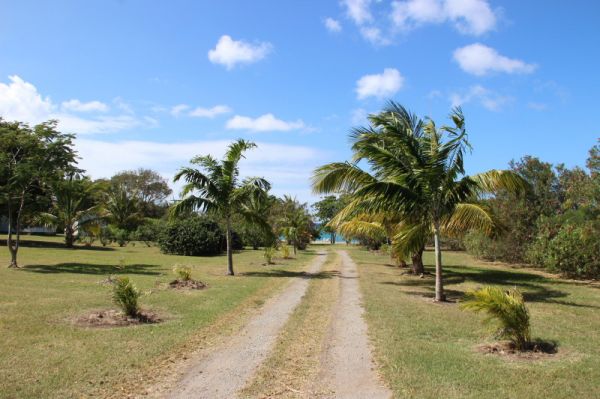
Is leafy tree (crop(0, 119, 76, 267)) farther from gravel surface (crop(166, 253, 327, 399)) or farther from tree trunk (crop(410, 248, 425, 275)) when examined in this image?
tree trunk (crop(410, 248, 425, 275))

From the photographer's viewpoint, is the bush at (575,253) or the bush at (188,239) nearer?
the bush at (575,253)

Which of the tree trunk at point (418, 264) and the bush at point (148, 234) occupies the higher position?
the bush at point (148, 234)

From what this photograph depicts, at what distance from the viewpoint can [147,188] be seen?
228 ft

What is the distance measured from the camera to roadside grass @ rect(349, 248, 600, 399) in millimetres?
5242

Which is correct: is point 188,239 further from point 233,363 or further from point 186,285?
point 233,363

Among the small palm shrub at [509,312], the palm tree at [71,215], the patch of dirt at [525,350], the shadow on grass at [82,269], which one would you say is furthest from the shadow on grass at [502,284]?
the palm tree at [71,215]

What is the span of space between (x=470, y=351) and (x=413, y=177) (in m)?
5.93

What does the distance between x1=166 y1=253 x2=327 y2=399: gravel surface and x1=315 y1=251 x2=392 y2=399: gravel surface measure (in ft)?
3.09

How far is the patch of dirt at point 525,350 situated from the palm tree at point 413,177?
492 centimetres

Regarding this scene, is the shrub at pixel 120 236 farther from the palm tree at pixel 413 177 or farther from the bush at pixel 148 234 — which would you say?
the palm tree at pixel 413 177

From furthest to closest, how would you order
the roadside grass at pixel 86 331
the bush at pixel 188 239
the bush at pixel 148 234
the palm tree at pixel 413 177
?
the bush at pixel 148 234, the bush at pixel 188 239, the palm tree at pixel 413 177, the roadside grass at pixel 86 331

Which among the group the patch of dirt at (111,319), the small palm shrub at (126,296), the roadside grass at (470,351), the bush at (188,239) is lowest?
the roadside grass at (470,351)

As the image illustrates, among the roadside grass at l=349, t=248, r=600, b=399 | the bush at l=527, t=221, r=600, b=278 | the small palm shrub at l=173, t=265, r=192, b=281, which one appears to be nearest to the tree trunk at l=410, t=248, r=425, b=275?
the bush at l=527, t=221, r=600, b=278

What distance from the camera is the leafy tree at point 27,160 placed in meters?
17.2
